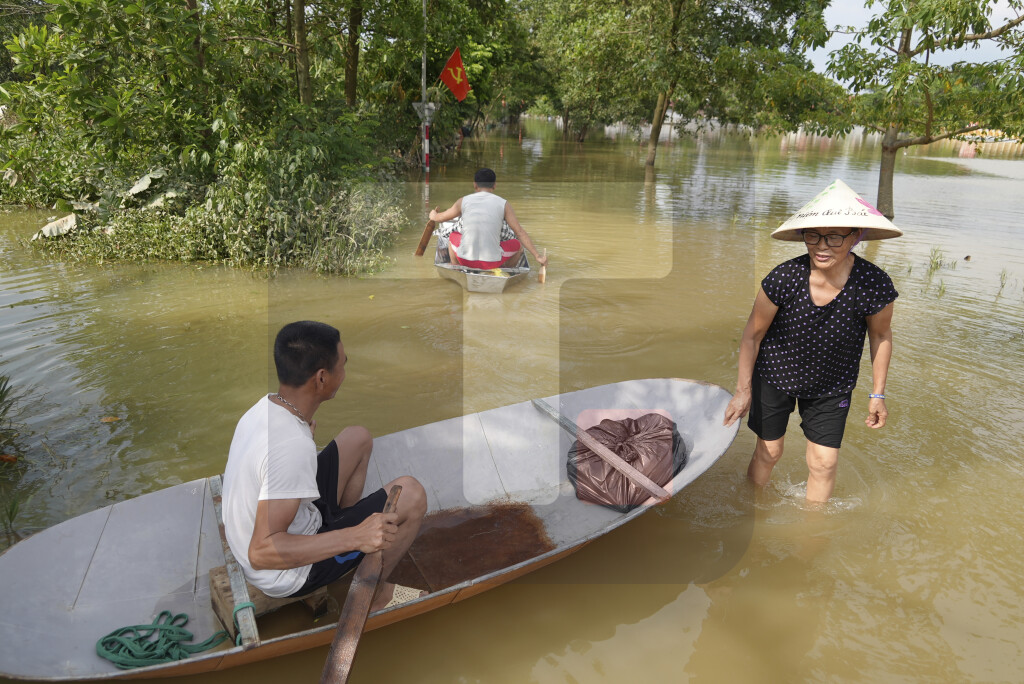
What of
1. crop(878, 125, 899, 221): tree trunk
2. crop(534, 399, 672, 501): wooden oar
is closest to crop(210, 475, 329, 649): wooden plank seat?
crop(534, 399, 672, 501): wooden oar

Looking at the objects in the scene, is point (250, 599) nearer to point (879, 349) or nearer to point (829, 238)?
point (829, 238)

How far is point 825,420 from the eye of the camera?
11.0ft

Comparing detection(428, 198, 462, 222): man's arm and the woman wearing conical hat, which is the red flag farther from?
the woman wearing conical hat

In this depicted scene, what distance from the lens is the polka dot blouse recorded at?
3035 mm

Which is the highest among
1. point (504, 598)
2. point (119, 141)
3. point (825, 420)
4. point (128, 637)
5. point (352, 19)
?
point (352, 19)

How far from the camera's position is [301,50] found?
31.8 ft

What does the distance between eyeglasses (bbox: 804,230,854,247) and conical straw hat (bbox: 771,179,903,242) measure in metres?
0.06

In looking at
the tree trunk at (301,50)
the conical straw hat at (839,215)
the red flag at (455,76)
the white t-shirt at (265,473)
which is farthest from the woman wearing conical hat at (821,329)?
the red flag at (455,76)

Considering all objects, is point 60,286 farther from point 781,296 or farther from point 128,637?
point 781,296

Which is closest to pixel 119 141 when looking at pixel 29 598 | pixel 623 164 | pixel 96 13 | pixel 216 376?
pixel 96 13

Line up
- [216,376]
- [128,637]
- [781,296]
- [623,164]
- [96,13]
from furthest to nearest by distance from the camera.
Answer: [623,164]
[96,13]
[216,376]
[781,296]
[128,637]

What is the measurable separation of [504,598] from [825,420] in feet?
6.31

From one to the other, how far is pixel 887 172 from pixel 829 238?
10743 millimetres

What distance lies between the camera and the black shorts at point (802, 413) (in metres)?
3.30
